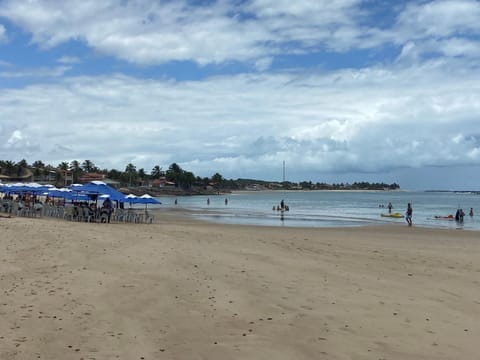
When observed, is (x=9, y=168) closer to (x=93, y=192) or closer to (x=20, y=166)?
(x=20, y=166)

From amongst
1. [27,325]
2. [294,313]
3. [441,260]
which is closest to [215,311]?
[294,313]

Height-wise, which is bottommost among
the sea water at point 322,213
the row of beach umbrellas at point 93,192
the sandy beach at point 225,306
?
the sea water at point 322,213

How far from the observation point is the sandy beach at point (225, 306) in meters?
5.12

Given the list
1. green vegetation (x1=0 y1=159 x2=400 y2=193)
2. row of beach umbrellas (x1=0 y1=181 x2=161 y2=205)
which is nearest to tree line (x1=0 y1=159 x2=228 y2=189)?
green vegetation (x1=0 y1=159 x2=400 y2=193)

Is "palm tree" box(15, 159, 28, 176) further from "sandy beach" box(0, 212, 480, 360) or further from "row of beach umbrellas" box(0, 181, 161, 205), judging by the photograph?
"sandy beach" box(0, 212, 480, 360)

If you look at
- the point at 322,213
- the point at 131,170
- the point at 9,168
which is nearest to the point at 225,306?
the point at 322,213

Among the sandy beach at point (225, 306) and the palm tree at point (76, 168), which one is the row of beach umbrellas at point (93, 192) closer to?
the sandy beach at point (225, 306)

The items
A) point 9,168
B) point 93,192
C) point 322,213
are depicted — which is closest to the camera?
point 93,192

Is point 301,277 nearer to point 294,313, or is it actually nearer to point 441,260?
point 294,313

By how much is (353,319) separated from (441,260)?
7812mm

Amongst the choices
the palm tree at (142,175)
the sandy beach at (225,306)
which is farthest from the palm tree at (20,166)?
the sandy beach at (225,306)

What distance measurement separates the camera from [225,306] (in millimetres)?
6812

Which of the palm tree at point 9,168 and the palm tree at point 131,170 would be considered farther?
the palm tree at point 131,170

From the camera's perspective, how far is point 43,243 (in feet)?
39.6
